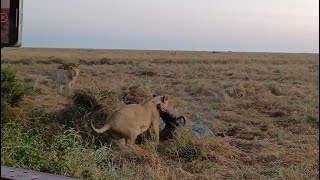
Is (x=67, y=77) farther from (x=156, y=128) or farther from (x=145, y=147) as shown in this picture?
(x=145, y=147)

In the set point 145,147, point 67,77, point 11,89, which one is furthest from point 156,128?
point 67,77

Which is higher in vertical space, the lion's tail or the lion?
the lion's tail

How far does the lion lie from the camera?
14211 millimetres

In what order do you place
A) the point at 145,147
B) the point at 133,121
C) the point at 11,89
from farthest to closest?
the point at 133,121 < the point at 145,147 < the point at 11,89

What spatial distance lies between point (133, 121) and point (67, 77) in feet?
27.9

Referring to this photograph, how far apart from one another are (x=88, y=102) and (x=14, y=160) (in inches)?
178

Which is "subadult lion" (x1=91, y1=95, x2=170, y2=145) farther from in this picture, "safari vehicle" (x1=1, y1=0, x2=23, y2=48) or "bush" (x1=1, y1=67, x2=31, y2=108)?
"safari vehicle" (x1=1, y1=0, x2=23, y2=48)

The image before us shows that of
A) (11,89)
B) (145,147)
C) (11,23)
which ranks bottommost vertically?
(145,147)

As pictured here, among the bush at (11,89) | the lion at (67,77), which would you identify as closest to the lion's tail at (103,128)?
the bush at (11,89)

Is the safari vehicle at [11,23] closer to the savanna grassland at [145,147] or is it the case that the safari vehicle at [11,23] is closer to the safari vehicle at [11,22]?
the safari vehicle at [11,22]

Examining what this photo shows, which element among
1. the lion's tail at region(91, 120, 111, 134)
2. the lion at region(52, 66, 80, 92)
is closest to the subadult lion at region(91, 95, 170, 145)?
the lion's tail at region(91, 120, 111, 134)

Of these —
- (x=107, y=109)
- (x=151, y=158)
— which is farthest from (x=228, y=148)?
(x=107, y=109)

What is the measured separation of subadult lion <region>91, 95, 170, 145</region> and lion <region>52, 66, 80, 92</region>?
6.02 m

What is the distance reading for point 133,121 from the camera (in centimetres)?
714
